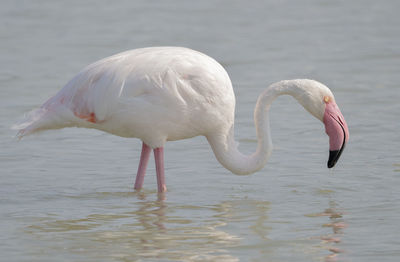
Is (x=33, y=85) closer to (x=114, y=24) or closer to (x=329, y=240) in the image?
(x=114, y=24)

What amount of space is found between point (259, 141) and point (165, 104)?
1.03 m

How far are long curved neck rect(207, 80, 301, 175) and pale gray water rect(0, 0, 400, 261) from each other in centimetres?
31

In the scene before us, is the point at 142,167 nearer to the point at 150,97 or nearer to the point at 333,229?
the point at 150,97

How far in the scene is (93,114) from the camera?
773cm

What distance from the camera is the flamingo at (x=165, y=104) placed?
7547mm

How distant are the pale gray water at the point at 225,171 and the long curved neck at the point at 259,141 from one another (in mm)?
306

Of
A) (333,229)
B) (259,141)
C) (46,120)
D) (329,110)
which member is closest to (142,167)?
(46,120)

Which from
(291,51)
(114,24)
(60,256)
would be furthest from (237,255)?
(114,24)

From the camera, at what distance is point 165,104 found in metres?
7.52

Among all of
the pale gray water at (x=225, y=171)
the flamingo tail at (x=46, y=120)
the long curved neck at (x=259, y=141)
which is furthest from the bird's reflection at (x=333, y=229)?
the flamingo tail at (x=46, y=120)

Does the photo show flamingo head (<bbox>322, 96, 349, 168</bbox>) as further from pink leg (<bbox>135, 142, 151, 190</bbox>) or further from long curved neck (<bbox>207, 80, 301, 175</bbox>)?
pink leg (<bbox>135, 142, 151, 190</bbox>)

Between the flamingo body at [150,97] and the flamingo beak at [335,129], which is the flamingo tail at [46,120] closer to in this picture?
the flamingo body at [150,97]

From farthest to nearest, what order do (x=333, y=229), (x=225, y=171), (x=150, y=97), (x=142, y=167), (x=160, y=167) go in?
(x=225, y=171) → (x=142, y=167) → (x=160, y=167) → (x=150, y=97) → (x=333, y=229)

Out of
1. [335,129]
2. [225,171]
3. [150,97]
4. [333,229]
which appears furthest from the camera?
[225,171]
